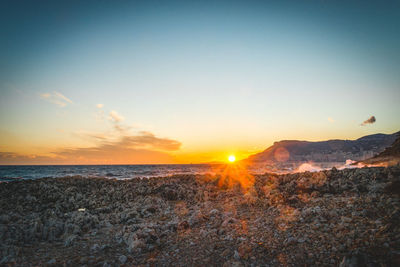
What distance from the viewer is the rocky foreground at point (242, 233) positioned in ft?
12.6

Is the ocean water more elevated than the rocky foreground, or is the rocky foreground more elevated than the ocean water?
the rocky foreground

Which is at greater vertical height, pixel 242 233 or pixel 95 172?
pixel 242 233

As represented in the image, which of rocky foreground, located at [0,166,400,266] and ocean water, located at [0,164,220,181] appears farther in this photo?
ocean water, located at [0,164,220,181]

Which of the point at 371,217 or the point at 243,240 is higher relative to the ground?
the point at 371,217

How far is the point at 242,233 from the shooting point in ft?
17.8

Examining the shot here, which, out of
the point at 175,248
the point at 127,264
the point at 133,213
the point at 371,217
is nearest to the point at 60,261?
the point at 127,264

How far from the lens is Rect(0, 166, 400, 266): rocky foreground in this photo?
3.83 meters

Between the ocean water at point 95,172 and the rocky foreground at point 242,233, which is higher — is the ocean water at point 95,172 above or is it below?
below

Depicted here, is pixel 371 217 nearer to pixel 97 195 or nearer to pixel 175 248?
pixel 175 248

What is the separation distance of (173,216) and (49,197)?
303 inches

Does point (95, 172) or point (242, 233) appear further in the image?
point (95, 172)

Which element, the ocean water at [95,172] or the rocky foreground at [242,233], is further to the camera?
the ocean water at [95,172]

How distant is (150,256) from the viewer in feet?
15.3

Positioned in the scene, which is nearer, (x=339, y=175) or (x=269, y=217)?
(x=269, y=217)
